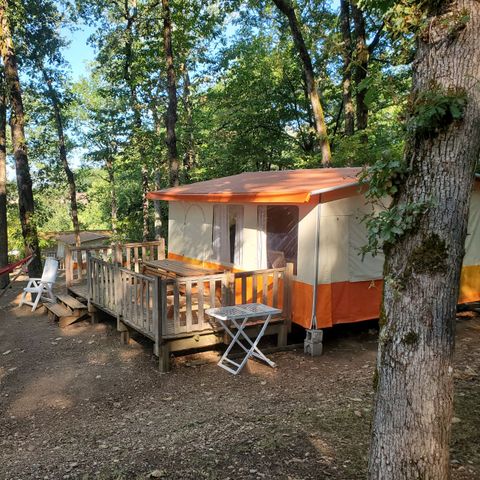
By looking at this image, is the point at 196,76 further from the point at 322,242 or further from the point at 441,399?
the point at 441,399

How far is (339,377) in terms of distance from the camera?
16.8ft

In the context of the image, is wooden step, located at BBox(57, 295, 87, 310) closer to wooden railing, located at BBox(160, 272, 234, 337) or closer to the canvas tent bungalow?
wooden railing, located at BBox(160, 272, 234, 337)

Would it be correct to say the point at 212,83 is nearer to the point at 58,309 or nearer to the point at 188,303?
the point at 58,309

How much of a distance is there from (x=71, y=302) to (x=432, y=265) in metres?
7.40

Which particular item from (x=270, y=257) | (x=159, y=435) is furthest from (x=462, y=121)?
(x=270, y=257)

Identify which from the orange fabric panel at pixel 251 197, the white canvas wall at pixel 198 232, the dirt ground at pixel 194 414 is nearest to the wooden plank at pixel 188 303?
the dirt ground at pixel 194 414

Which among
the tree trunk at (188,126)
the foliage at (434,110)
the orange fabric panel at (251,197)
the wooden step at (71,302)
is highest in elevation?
the tree trunk at (188,126)

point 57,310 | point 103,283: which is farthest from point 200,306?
point 57,310

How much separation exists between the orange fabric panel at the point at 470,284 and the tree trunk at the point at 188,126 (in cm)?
1233

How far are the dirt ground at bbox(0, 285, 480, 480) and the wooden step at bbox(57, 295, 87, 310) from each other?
3.77 feet

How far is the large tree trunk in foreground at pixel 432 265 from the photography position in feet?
6.97

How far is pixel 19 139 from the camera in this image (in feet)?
34.5

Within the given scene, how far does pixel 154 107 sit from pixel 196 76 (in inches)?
95.8

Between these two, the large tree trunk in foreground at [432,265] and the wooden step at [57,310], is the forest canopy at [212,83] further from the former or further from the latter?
the large tree trunk in foreground at [432,265]
